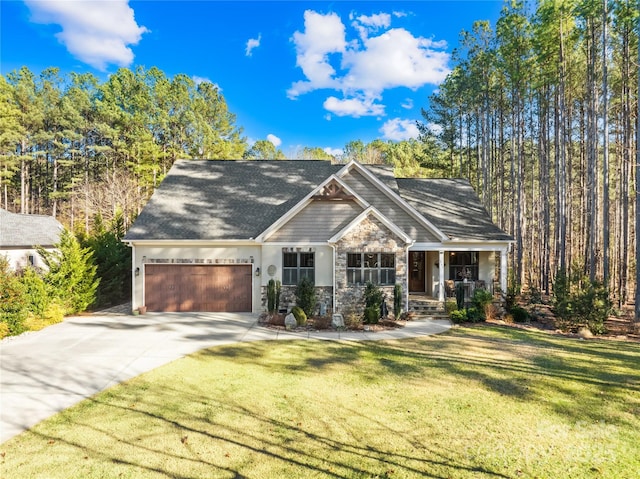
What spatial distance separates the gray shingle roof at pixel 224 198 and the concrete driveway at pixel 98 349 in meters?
3.71

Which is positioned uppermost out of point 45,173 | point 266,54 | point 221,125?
point 266,54

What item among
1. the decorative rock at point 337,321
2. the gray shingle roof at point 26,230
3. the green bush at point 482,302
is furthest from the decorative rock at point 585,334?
the gray shingle roof at point 26,230

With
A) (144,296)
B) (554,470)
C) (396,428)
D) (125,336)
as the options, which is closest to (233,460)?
(396,428)

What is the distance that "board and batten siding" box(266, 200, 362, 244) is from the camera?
48.0 feet

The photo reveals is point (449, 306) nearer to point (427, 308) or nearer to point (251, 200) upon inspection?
point (427, 308)

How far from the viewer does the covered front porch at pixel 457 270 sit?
50.4ft

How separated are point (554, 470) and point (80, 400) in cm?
787

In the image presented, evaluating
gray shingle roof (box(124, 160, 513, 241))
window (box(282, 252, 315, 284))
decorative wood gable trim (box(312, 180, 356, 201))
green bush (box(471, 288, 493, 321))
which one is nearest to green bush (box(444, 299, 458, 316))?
green bush (box(471, 288, 493, 321))

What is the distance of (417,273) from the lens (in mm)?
17438

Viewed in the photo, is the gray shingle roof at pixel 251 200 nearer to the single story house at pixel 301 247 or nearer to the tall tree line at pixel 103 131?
the single story house at pixel 301 247

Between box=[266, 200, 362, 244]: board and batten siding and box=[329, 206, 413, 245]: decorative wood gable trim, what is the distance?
2.47ft

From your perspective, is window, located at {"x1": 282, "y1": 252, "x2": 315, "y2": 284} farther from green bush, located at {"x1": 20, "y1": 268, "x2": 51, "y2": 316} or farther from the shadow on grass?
green bush, located at {"x1": 20, "y1": 268, "x2": 51, "y2": 316}

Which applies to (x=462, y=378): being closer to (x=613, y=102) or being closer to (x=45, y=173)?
(x=613, y=102)

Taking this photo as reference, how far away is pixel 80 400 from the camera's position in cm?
645
